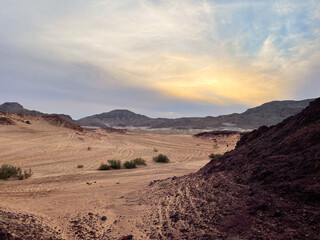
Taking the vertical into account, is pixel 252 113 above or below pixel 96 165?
above

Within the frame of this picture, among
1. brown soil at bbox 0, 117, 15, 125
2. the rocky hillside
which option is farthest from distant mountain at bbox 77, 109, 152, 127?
the rocky hillside

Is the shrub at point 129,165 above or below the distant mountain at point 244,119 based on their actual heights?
below

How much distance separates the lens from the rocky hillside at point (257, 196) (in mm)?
5359

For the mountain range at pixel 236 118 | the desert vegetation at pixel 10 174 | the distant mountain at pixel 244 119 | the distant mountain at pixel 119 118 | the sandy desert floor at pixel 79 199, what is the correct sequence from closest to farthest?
the sandy desert floor at pixel 79 199 → the desert vegetation at pixel 10 174 → the mountain range at pixel 236 118 → the distant mountain at pixel 244 119 → the distant mountain at pixel 119 118

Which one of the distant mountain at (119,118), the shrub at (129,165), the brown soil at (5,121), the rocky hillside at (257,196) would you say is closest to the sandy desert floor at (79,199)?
the rocky hillside at (257,196)

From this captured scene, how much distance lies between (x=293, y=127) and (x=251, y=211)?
478 cm

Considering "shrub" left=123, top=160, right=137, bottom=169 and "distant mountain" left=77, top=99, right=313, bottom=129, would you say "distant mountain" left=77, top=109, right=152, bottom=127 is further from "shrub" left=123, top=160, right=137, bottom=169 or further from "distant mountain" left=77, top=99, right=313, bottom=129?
"shrub" left=123, top=160, right=137, bottom=169

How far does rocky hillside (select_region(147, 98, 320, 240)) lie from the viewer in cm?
536

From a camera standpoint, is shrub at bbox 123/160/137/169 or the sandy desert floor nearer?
the sandy desert floor

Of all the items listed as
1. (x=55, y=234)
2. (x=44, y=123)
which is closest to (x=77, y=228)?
(x=55, y=234)

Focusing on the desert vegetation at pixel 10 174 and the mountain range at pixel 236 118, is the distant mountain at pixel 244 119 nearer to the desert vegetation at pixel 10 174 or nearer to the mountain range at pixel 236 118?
the mountain range at pixel 236 118

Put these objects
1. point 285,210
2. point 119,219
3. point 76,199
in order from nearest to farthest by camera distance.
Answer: point 285,210, point 119,219, point 76,199

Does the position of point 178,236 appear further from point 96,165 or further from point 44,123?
point 44,123

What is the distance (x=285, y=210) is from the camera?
5629 mm
